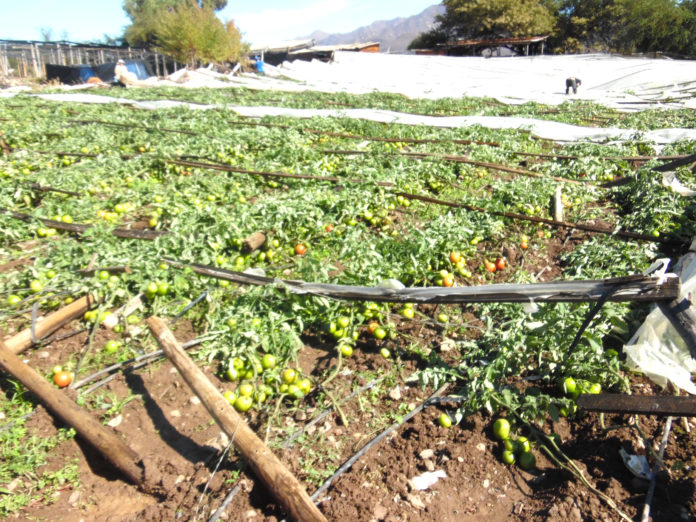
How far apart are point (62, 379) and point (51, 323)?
67 cm

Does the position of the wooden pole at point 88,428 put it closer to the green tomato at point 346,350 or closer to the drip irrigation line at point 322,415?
the drip irrigation line at point 322,415

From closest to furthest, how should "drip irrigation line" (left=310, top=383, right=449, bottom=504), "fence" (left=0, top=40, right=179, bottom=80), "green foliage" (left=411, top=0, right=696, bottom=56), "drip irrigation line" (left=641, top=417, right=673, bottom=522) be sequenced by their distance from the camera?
"drip irrigation line" (left=641, top=417, right=673, bottom=522) < "drip irrigation line" (left=310, top=383, right=449, bottom=504) < "fence" (left=0, top=40, right=179, bottom=80) < "green foliage" (left=411, top=0, right=696, bottom=56)

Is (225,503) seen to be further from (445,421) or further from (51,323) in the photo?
(51,323)

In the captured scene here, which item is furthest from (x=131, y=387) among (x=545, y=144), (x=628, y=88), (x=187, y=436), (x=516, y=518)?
(x=628, y=88)

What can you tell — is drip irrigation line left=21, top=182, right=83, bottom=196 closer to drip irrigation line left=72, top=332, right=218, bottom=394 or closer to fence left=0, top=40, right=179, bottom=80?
drip irrigation line left=72, top=332, right=218, bottom=394

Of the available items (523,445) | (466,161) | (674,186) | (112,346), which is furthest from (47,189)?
(674,186)

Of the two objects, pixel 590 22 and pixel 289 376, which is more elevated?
pixel 590 22

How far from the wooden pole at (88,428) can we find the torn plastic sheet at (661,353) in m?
3.10

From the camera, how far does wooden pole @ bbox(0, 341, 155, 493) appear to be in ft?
7.44

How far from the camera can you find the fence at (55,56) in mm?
31847

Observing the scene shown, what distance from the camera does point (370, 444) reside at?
2447 mm

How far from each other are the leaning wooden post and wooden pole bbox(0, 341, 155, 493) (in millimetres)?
503

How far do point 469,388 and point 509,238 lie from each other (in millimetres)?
2661

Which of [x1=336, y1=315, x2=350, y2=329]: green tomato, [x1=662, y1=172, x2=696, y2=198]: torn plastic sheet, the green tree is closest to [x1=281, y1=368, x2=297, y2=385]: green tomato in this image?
[x1=336, y1=315, x2=350, y2=329]: green tomato
